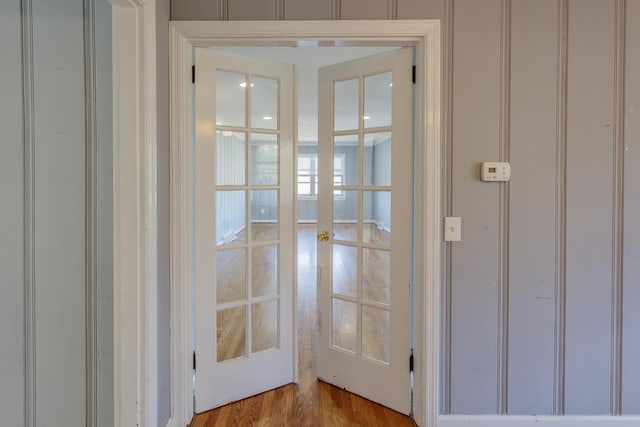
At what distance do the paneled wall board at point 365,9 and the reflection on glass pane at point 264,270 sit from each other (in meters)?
1.32

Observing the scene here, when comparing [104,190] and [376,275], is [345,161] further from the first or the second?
[104,190]

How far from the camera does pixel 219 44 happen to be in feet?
5.93

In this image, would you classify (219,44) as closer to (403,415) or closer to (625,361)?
(403,415)

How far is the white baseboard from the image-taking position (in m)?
1.80

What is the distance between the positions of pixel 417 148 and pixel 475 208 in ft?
1.38

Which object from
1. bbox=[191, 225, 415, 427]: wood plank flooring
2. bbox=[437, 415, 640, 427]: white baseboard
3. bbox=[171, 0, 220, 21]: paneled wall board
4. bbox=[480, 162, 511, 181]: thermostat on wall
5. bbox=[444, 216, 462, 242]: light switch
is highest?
bbox=[171, 0, 220, 21]: paneled wall board

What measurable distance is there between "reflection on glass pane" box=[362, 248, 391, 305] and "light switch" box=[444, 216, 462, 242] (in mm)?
342

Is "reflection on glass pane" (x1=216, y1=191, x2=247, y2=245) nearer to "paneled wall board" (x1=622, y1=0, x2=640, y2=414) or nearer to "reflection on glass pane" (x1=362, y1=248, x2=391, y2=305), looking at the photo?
"reflection on glass pane" (x1=362, y1=248, x2=391, y2=305)

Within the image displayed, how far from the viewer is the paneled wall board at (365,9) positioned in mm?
1759

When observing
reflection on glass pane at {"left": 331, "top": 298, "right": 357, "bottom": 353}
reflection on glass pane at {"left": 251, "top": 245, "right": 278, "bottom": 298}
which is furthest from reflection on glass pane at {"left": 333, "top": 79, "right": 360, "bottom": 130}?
reflection on glass pane at {"left": 331, "top": 298, "right": 357, "bottom": 353}

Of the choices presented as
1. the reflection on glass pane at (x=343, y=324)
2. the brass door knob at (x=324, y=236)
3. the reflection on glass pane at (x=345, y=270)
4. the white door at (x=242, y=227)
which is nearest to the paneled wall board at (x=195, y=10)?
the white door at (x=242, y=227)
